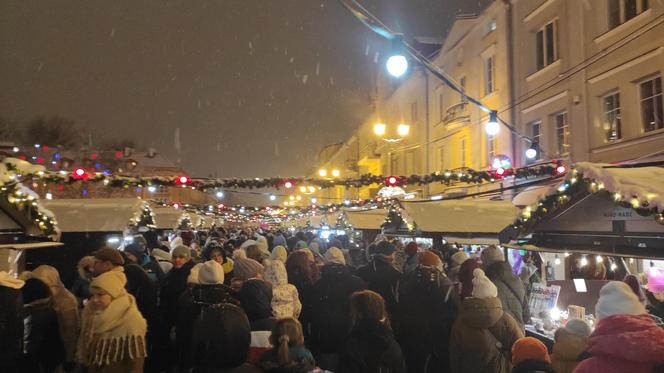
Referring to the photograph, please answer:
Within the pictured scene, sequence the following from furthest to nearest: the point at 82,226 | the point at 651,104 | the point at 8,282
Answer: the point at 651,104, the point at 82,226, the point at 8,282

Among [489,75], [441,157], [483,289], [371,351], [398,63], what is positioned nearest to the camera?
[371,351]

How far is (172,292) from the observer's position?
7.53 metres

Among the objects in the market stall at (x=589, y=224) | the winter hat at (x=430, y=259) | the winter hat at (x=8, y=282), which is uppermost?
the market stall at (x=589, y=224)

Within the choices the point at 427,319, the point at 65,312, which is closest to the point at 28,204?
the point at 65,312

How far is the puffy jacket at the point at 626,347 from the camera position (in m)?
3.02

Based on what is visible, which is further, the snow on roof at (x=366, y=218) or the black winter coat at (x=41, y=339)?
the snow on roof at (x=366, y=218)

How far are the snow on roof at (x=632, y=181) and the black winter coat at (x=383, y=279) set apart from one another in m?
3.09

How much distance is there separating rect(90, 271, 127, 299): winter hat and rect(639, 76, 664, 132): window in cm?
1229

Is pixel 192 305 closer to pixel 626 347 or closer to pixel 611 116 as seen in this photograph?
pixel 626 347

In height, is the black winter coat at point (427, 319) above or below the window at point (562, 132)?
below

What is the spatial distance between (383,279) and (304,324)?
1.31 m

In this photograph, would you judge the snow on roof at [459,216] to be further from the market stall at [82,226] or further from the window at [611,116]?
the market stall at [82,226]

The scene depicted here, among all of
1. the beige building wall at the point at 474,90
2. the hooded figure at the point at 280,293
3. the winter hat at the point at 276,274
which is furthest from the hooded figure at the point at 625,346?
the beige building wall at the point at 474,90

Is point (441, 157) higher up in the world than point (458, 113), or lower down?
lower down
